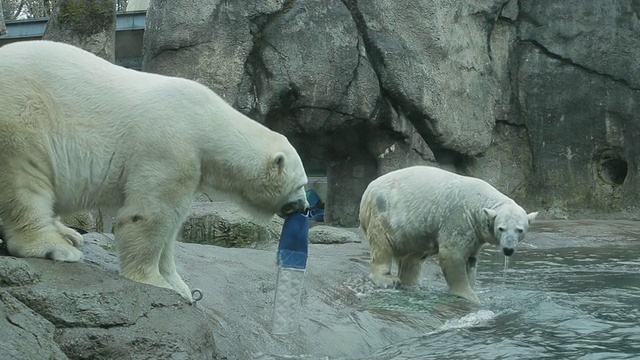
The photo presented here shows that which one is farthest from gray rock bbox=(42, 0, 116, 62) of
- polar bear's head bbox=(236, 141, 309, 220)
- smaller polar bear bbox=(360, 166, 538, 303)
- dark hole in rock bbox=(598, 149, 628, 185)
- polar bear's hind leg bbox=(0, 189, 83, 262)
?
dark hole in rock bbox=(598, 149, 628, 185)

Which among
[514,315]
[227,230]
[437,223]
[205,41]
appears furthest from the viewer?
[205,41]

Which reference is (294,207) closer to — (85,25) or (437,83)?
(85,25)

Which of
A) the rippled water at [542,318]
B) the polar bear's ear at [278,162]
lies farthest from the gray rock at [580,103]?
the polar bear's ear at [278,162]

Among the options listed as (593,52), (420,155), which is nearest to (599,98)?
(593,52)

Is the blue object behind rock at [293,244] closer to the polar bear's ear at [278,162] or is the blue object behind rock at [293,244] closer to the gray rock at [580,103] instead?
the polar bear's ear at [278,162]

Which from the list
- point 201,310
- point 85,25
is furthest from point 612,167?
point 201,310

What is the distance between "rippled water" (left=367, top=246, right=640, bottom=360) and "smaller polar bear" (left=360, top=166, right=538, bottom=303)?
1.40ft

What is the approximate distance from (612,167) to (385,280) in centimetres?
898

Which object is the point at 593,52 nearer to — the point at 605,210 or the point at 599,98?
the point at 599,98

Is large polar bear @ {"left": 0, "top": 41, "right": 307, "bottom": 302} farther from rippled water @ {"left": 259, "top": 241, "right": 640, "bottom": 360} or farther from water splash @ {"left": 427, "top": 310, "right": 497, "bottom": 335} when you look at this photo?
water splash @ {"left": 427, "top": 310, "right": 497, "bottom": 335}

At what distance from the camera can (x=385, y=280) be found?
22.4ft

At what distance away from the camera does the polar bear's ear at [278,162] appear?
4.31m

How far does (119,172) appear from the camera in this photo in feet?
13.3

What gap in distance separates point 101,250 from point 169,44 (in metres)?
7.84
